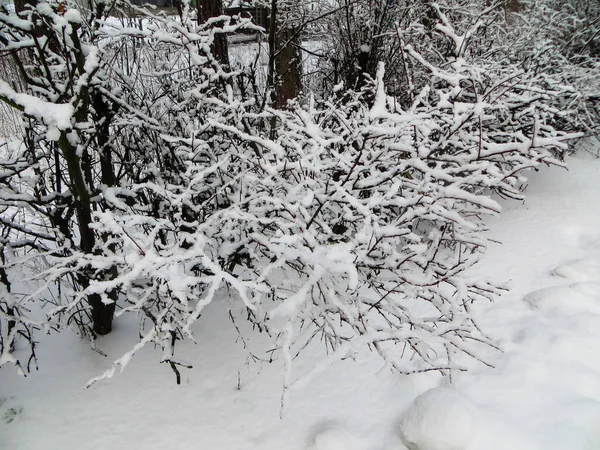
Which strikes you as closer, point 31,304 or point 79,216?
point 79,216

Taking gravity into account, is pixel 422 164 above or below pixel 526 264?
above

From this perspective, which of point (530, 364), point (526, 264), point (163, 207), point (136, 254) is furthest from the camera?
point (526, 264)

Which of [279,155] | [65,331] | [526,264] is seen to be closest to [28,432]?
[65,331]

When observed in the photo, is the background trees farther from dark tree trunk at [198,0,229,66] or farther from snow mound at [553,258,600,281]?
snow mound at [553,258,600,281]

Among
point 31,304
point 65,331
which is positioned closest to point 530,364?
point 65,331

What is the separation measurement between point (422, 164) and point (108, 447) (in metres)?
2.13

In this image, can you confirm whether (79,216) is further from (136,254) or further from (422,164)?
(422,164)

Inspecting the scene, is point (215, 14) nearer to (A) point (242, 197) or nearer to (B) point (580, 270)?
(A) point (242, 197)

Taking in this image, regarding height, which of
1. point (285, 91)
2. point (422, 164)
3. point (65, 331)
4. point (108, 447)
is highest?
point (285, 91)

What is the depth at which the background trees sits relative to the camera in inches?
70.2

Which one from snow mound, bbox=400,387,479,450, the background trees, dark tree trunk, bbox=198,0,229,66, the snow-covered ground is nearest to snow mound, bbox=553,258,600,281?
the snow-covered ground

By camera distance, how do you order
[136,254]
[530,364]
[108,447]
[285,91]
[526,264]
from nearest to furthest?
1. [136,254]
2. [108,447]
3. [530,364]
4. [526,264]
5. [285,91]

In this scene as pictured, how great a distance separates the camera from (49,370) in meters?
2.53

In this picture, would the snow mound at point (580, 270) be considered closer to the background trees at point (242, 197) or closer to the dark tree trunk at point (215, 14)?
the background trees at point (242, 197)
